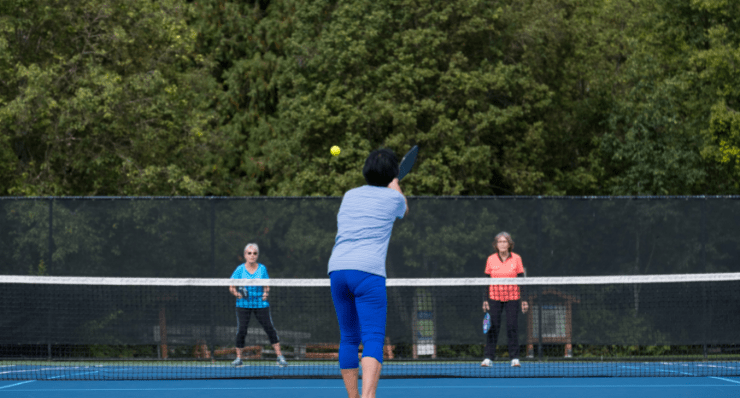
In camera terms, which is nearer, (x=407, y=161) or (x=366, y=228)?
(x=366, y=228)

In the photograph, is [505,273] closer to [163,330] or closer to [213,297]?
[213,297]

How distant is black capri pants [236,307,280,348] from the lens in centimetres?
963

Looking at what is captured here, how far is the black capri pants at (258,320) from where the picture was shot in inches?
379

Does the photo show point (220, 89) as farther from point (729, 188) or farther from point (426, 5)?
point (729, 188)

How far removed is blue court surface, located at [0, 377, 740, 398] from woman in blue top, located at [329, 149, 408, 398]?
269cm

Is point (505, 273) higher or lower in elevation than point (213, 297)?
higher

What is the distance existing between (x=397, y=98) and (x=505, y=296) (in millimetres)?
12715

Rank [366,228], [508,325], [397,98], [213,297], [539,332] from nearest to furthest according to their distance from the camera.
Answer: [366,228] < [508,325] < [539,332] < [213,297] < [397,98]

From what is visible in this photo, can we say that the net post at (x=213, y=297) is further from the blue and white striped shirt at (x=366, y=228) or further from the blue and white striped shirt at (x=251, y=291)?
the blue and white striped shirt at (x=366, y=228)

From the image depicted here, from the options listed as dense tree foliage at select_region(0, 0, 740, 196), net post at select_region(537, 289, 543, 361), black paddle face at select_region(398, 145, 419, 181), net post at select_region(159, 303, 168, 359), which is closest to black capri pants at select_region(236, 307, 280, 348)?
net post at select_region(159, 303, 168, 359)

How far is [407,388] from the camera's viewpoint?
305 inches

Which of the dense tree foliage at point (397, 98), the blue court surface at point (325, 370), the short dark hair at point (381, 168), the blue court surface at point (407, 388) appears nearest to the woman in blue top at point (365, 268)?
the short dark hair at point (381, 168)

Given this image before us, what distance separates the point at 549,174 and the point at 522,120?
354 centimetres

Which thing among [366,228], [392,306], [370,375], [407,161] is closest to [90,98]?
[392,306]
